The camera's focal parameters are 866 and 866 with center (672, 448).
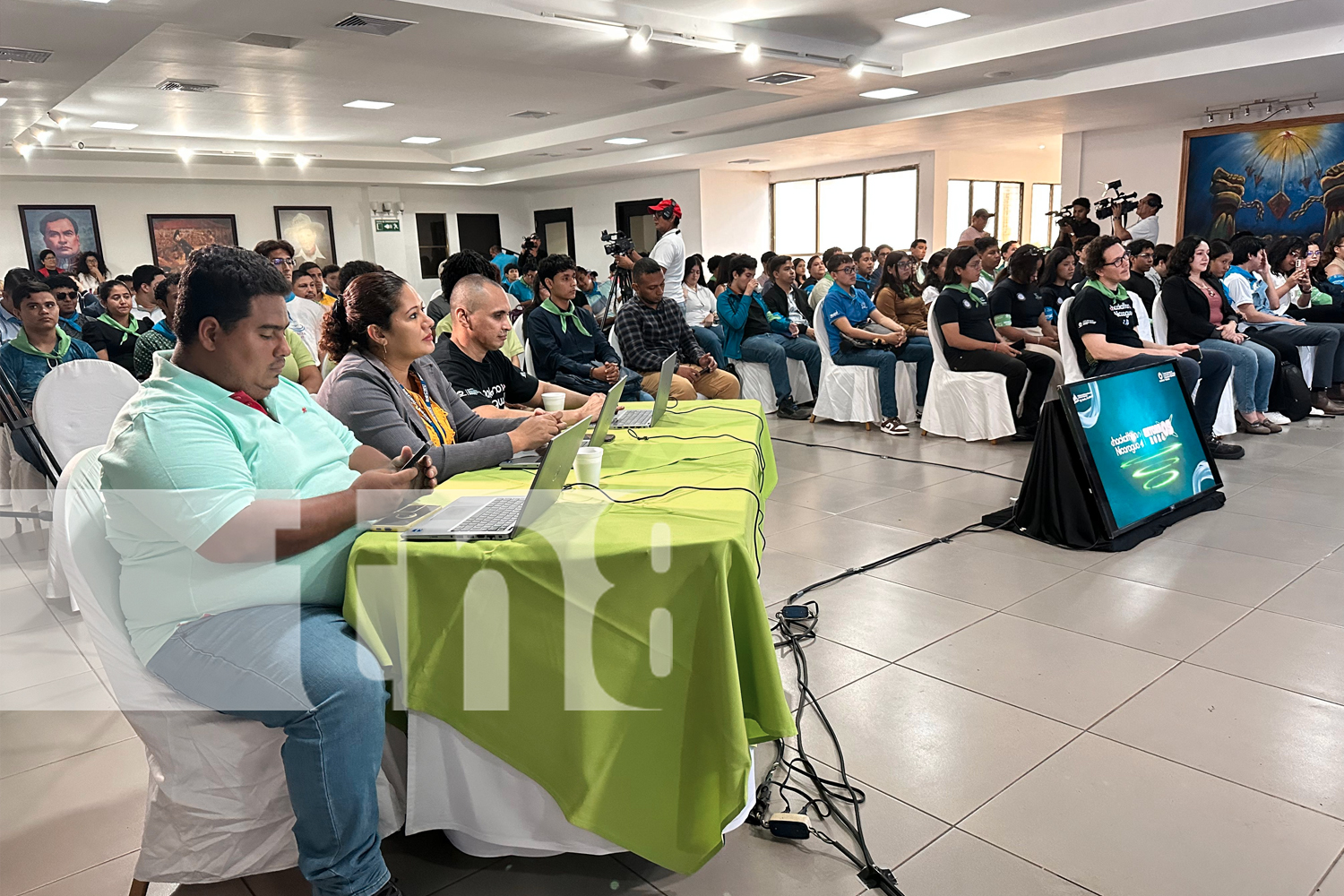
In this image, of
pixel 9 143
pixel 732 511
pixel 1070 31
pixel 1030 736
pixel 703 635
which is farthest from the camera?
pixel 9 143

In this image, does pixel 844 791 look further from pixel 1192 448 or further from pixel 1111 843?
pixel 1192 448

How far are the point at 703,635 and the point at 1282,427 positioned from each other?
5800mm

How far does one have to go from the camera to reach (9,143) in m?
9.73

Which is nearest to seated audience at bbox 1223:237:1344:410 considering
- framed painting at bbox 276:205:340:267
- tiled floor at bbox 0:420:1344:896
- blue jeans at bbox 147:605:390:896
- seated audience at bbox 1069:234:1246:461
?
seated audience at bbox 1069:234:1246:461

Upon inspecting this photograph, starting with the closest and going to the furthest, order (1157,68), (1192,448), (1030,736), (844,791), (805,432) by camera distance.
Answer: (844,791) → (1030,736) → (1192,448) → (805,432) → (1157,68)

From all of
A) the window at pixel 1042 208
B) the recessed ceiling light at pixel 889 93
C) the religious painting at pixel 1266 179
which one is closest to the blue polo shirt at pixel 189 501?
the recessed ceiling light at pixel 889 93

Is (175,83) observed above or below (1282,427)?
above

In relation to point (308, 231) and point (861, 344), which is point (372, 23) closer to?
point (861, 344)

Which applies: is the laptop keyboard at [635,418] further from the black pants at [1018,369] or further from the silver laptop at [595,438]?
the black pants at [1018,369]

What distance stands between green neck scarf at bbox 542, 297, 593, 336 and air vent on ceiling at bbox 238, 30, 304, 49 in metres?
2.98

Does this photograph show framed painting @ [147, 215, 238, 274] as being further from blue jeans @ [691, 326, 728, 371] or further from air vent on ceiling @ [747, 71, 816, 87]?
blue jeans @ [691, 326, 728, 371]

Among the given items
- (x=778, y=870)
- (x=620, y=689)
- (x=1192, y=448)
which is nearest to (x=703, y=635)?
(x=620, y=689)

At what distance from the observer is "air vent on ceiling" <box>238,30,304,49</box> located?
5914mm

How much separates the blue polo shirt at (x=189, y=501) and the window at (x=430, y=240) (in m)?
15.4
